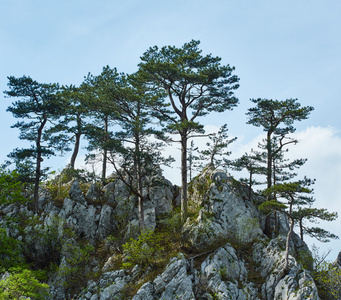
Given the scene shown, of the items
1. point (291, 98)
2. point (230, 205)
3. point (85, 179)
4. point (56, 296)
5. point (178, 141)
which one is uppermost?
point (291, 98)

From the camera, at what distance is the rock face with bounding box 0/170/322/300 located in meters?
22.0

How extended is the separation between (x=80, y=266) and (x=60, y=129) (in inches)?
602

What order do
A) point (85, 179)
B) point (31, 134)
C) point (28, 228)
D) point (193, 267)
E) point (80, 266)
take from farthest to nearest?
point (31, 134)
point (85, 179)
point (28, 228)
point (80, 266)
point (193, 267)

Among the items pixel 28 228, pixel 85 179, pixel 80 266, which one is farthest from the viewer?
pixel 85 179

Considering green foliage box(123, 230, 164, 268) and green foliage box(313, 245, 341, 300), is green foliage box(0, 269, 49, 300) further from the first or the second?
green foliage box(313, 245, 341, 300)

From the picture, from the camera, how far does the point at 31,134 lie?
1312 inches

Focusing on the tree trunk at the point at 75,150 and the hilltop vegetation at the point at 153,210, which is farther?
the tree trunk at the point at 75,150

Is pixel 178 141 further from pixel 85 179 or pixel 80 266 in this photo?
pixel 80 266

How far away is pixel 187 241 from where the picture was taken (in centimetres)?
2622

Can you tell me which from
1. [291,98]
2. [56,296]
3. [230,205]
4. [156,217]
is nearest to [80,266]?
[56,296]

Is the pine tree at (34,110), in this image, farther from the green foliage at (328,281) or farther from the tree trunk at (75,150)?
the green foliage at (328,281)

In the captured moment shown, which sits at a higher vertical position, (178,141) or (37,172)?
(178,141)

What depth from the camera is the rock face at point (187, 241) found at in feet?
72.2

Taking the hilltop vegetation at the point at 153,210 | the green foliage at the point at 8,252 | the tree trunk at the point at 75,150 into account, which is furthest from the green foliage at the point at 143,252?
the tree trunk at the point at 75,150
